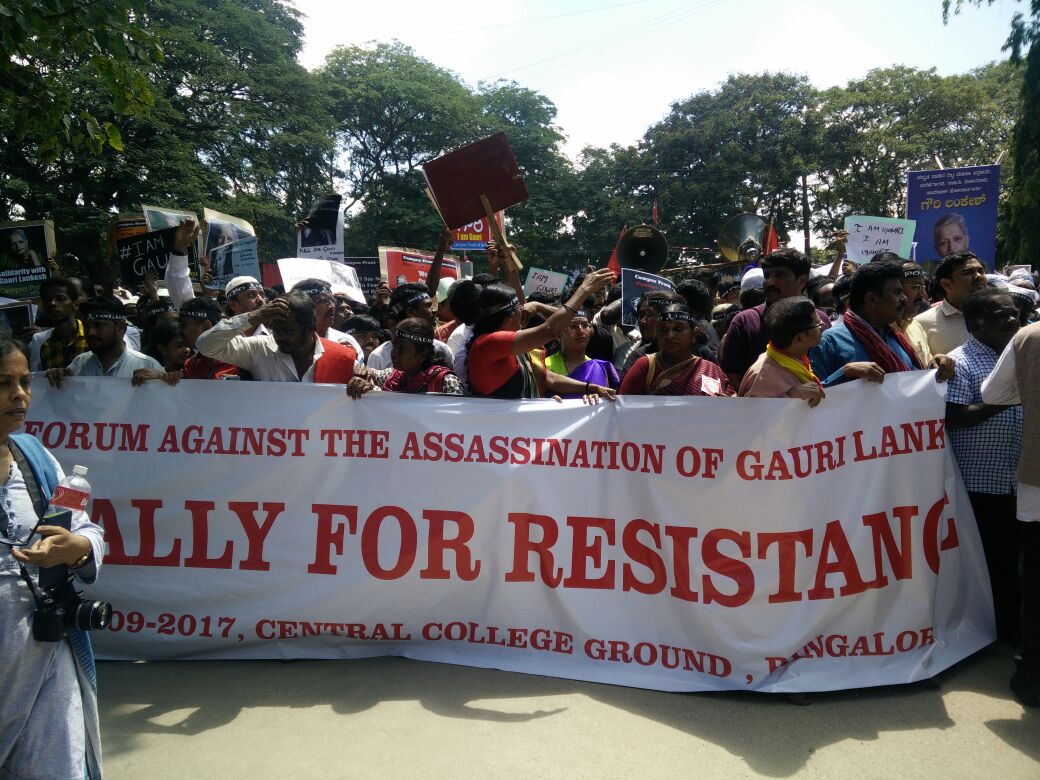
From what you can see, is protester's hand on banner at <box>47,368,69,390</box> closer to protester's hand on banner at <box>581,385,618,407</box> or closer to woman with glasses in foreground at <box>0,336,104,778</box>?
woman with glasses in foreground at <box>0,336,104,778</box>

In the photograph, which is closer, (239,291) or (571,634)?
(571,634)

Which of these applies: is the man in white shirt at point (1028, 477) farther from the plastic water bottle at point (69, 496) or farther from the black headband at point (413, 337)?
the plastic water bottle at point (69, 496)

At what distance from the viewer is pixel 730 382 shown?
4.58 metres

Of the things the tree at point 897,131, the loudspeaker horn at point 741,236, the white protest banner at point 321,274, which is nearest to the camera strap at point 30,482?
the white protest banner at point 321,274

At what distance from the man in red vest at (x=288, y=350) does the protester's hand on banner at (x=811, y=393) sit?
231 centimetres

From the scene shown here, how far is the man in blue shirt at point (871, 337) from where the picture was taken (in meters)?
4.00

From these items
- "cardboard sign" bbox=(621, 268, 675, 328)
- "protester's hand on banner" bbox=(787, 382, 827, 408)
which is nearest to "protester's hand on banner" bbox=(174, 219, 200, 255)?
"cardboard sign" bbox=(621, 268, 675, 328)

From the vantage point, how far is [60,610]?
7.82 feet

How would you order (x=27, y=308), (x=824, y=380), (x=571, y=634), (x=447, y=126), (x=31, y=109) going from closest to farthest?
(x=571, y=634)
(x=824, y=380)
(x=31, y=109)
(x=27, y=308)
(x=447, y=126)

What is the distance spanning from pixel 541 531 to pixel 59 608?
2.14 m

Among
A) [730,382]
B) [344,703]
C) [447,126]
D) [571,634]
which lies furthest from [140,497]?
[447,126]

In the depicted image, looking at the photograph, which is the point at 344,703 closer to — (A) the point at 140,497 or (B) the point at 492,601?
(B) the point at 492,601

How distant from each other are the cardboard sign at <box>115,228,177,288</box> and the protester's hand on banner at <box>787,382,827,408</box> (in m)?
5.38

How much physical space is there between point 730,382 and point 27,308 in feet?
21.0
